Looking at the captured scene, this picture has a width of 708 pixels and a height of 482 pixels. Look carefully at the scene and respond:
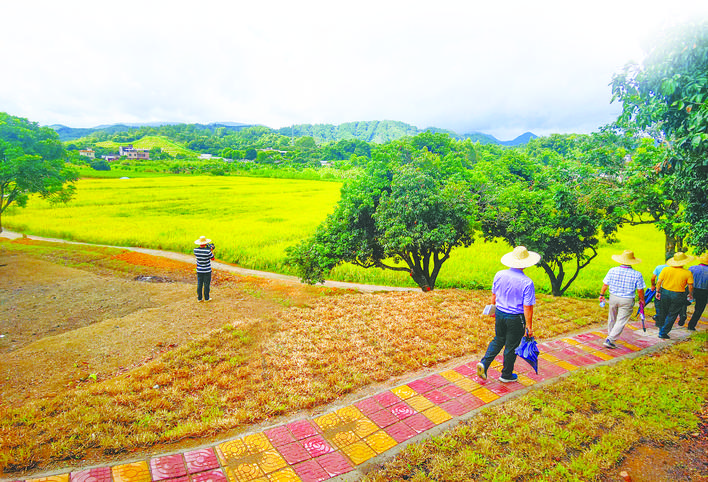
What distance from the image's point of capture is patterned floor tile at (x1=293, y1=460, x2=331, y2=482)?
9.63ft

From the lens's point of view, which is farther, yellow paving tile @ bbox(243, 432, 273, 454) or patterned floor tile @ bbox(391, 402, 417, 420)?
patterned floor tile @ bbox(391, 402, 417, 420)

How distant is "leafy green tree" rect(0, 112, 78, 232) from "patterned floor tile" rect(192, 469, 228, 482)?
1658 cm

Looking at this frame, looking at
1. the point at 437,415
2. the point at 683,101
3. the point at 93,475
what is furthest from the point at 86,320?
the point at 683,101

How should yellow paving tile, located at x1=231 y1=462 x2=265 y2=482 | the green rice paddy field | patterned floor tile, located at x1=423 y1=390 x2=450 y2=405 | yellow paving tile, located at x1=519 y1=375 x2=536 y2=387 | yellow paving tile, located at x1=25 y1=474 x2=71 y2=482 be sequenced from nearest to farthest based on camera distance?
yellow paving tile, located at x1=25 y1=474 x2=71 y2=482, yellow paving tile, located at x1=231 y1=462 x2=265 y2=482, patterned floor tile, located at x1=423 y1=390 x2=450 y2=405, yellow paving tile, located at x1=519 y1=375 x2=536 y2=387, the green rice paddy field

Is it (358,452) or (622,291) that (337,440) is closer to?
(358,452)

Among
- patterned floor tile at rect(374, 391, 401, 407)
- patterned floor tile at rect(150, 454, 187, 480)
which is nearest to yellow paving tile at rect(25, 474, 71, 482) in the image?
patterned floor tile at rect(150, 454, 187, 480)

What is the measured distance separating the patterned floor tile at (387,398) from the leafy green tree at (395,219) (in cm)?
423

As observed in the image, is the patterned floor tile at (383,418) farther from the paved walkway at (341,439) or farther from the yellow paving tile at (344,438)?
the yellow paving tile at (344,438)

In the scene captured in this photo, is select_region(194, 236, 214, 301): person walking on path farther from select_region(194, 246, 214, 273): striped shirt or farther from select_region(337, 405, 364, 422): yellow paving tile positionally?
select_region(337, 405, 364, 422): yellow paving tile

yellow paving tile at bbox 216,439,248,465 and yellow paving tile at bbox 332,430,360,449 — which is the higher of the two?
yellow paving tile at bbox 332,430,360,449

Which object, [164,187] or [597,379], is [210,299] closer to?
[597,379]

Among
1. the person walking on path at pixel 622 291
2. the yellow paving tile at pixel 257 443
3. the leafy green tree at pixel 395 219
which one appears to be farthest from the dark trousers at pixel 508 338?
the leafy green tree at pixel 395 219

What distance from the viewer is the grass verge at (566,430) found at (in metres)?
3.00

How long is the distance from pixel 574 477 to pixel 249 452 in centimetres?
280
